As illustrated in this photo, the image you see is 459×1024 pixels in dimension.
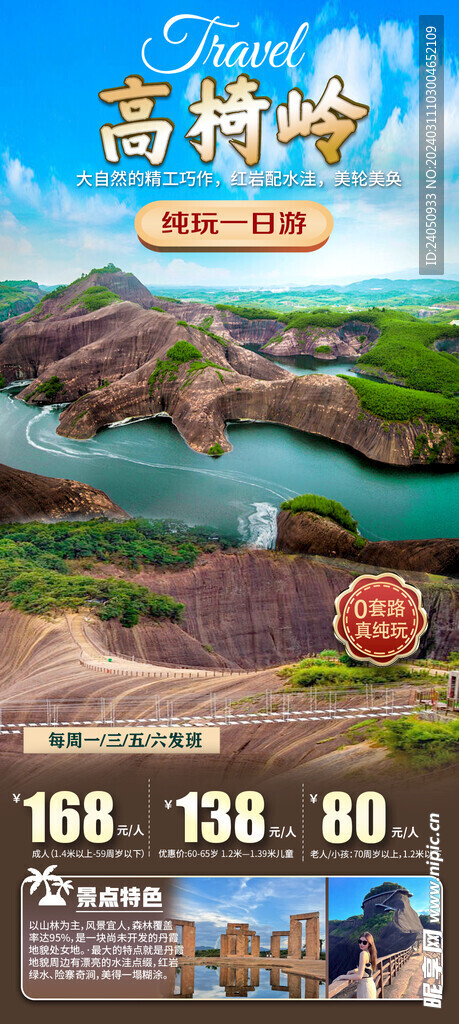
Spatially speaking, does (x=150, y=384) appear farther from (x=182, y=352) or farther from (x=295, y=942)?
(x=295, y=942)

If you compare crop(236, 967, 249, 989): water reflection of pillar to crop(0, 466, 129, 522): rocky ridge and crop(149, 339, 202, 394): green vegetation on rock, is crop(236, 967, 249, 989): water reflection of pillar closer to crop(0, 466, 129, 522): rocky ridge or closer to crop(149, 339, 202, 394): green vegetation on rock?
crop(0, 466, 129, 522): rocky ridge

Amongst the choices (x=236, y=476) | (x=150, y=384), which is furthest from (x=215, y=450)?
(x=150, y=384)

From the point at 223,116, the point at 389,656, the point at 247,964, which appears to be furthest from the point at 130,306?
the point at 247,964

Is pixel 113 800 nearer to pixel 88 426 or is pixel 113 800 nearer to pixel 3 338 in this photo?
pixel 88 426

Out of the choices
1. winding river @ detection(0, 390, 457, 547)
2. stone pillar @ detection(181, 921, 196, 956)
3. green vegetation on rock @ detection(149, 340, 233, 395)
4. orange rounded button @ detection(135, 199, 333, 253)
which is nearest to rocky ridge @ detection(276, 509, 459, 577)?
winding river @ detection(0, 390, 457, 547)

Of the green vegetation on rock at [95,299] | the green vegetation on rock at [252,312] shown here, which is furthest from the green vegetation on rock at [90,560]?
the green vegetation on rock at [252,312]

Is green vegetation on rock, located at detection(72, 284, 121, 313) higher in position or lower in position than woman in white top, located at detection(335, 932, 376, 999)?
higher
